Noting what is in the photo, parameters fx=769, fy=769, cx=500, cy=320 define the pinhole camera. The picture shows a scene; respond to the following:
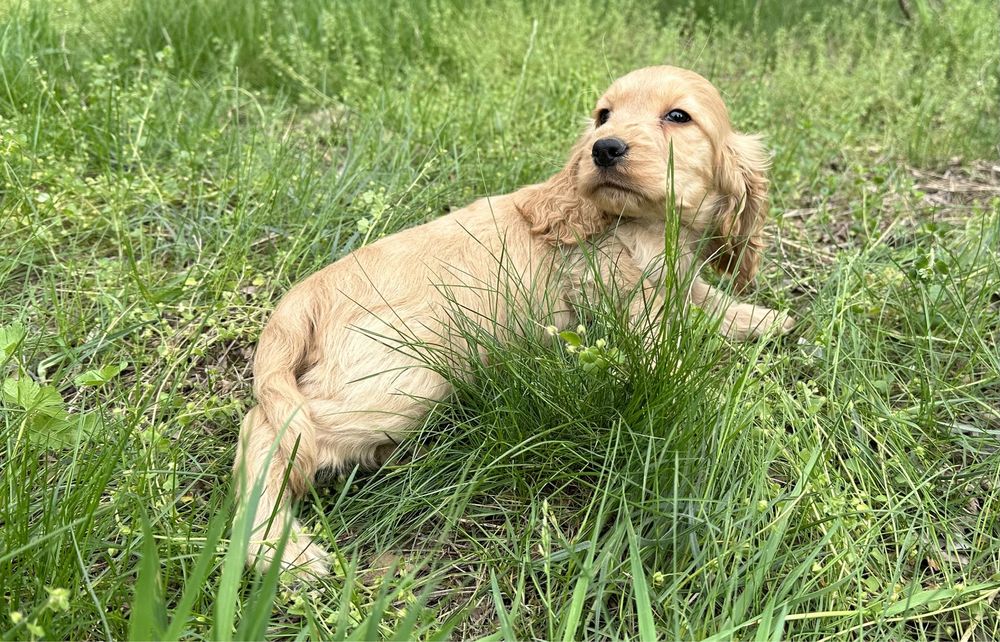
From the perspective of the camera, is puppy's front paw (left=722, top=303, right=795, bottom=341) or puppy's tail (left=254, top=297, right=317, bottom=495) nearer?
puppy's tail (left=254, top=297, right=317, bottom=495)

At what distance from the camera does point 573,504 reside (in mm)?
2283

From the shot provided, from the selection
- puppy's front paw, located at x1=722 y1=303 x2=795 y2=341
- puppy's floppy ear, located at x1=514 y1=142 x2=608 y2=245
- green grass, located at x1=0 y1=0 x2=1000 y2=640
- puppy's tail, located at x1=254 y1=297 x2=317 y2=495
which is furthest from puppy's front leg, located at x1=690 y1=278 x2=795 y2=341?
puppy's tail, located at x1=254 y1=297 x2=317 y2=495

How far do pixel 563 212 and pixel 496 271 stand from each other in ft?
1.05

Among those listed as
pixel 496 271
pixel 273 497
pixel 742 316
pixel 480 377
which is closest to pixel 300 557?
pixel 273 497

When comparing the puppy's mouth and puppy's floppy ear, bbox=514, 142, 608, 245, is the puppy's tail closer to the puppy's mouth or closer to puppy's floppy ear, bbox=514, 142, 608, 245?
puppy's floppy ear, bbox=514, 142, 608, 245

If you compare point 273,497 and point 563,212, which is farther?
point 563,212

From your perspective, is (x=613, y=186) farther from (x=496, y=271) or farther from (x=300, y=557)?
(x=300, y=557)

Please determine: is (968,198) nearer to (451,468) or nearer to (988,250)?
(988,250)

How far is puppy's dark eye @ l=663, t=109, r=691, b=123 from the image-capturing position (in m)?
2.71

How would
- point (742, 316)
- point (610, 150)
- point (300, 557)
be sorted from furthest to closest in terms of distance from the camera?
point (742, 316), point (610, 150), point (300, 557)

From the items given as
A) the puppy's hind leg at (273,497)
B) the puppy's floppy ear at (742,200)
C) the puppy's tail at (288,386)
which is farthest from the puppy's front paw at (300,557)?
the puppy's floppy ear at (742,200)

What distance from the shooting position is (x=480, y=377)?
94.7 inches

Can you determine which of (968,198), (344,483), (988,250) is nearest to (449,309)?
(344,483)

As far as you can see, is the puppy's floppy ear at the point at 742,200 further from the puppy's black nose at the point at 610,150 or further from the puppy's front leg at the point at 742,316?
the puppy's black nose at the point at 610,150
